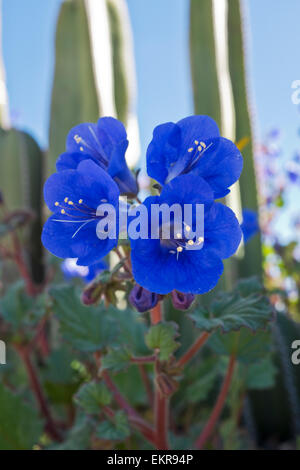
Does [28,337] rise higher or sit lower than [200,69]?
lower

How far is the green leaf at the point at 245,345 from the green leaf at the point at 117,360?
27 cm

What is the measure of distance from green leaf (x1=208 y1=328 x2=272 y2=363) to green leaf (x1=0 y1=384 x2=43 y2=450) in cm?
43

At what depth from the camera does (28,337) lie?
1.15m

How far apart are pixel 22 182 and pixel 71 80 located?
527 mm

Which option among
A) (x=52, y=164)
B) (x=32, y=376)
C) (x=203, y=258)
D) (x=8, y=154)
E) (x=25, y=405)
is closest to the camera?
(x=203, y=258)

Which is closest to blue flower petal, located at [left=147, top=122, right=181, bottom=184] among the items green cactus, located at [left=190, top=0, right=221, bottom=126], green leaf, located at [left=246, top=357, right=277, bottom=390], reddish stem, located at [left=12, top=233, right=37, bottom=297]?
green leaf, located at [left=246, top=357, right=277, bottom=390]

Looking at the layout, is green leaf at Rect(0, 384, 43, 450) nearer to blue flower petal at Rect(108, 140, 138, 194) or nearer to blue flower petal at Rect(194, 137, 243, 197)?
blue flower petal at Rect(108, 140, 138, 194)

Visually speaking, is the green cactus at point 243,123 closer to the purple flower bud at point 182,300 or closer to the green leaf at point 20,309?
the green leaf at point 20,309

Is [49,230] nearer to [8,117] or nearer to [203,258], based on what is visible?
[203,258]

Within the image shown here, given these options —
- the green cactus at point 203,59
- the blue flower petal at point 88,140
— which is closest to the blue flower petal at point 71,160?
the blue flower petal at point 88,140

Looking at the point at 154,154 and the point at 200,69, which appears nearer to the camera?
the point at 154,154

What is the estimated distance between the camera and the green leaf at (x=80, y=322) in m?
0.89
